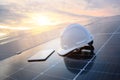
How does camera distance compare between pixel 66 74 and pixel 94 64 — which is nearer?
pixel 66 74

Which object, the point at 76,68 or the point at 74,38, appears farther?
the point at 74,38

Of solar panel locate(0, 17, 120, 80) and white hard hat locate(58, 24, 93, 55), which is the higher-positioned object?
white hard hat locate(58, 24, 93, 55)

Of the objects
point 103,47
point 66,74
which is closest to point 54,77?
point 66,74

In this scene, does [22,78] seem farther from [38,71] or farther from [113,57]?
[113,57]

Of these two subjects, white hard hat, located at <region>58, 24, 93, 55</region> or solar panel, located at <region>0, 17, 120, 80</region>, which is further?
white hard hat, located at <region>58, 24, 93, 55</region>

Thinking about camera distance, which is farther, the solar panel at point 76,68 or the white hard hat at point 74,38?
the white hard hat at point 74,38

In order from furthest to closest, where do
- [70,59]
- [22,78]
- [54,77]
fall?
[70,59], [22,78], [54,77]

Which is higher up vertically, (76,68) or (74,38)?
(74,38)

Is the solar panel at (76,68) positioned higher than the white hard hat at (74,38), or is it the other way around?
the white hard hat at (74,38)
